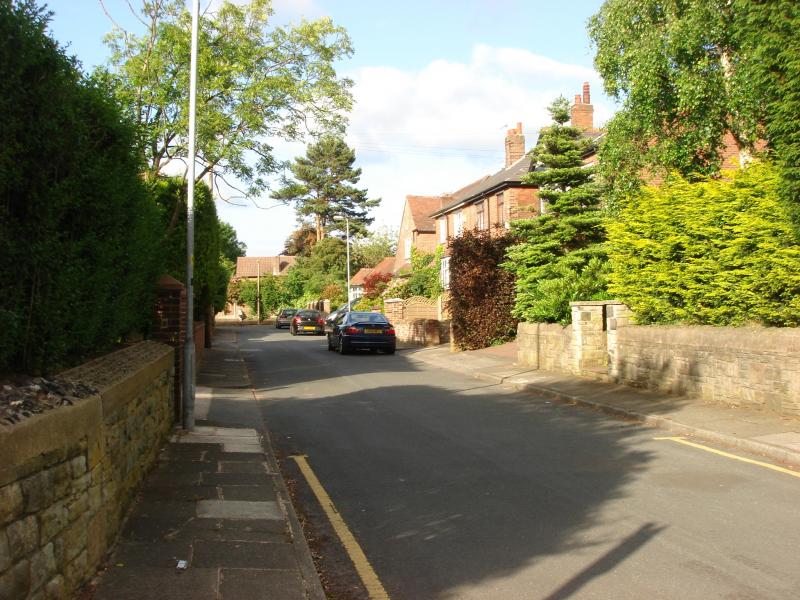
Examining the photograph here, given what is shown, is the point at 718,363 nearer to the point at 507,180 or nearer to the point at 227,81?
the point at 227,81

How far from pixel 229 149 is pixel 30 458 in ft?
48.1

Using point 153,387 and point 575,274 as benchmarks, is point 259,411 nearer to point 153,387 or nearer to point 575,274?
point 153,387

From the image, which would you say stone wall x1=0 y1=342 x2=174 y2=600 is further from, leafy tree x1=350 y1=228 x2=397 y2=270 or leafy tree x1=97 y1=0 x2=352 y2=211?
leafy tree x1=350 y1=228 x2=397 y2=270

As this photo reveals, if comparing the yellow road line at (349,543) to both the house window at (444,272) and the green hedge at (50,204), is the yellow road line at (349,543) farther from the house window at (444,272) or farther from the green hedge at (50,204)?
the house window at (444,272)

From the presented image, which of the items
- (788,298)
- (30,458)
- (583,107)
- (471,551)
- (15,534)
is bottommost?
(471,551)

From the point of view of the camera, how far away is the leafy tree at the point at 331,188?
82312 millimetres

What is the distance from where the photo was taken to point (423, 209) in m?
59.0

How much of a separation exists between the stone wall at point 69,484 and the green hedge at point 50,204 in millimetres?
419

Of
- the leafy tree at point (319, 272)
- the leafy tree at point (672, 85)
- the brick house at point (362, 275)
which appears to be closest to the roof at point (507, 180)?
the leafy tree at point (672, 85)

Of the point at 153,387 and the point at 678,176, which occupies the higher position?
the point at 678,176

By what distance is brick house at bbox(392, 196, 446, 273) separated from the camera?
5581cm

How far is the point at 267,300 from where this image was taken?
77438 mm

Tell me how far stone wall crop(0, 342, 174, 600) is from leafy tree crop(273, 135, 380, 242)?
3020 inches

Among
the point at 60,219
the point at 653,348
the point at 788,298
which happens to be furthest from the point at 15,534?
the point at 653,348
